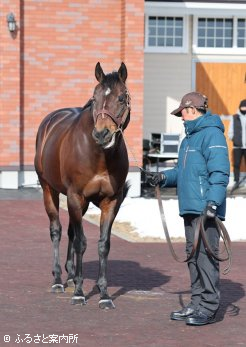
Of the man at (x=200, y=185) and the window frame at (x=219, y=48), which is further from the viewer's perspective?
the window frame at (x=219, y=48)

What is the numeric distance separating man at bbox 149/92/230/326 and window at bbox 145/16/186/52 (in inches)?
545

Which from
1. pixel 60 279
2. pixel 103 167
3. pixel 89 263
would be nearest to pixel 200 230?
pixel 103 167

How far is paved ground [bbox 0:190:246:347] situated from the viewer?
811cm

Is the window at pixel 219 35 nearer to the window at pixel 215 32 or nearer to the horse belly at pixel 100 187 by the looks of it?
the window at pixel 215 32

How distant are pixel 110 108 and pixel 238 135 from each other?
12287 mm

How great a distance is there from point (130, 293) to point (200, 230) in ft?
6.75

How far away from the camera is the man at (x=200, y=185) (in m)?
8.49

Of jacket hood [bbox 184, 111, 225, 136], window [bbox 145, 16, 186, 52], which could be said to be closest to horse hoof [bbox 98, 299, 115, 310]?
jacket hood [bbox 184, 111, 225, 136]

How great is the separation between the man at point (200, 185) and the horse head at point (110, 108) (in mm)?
598

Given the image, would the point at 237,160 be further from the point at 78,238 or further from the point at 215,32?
the point at 78,238

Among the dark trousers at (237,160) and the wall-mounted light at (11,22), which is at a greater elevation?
the wall-mounted light at (11,22)

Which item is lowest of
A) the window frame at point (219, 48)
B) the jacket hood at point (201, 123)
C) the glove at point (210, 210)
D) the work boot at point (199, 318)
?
the work boot at point (199, 318)

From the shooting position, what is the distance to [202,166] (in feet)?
28.2

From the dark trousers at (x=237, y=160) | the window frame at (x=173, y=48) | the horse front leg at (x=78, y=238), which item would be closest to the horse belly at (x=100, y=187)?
the horse front leg at (x=78, y=238)
